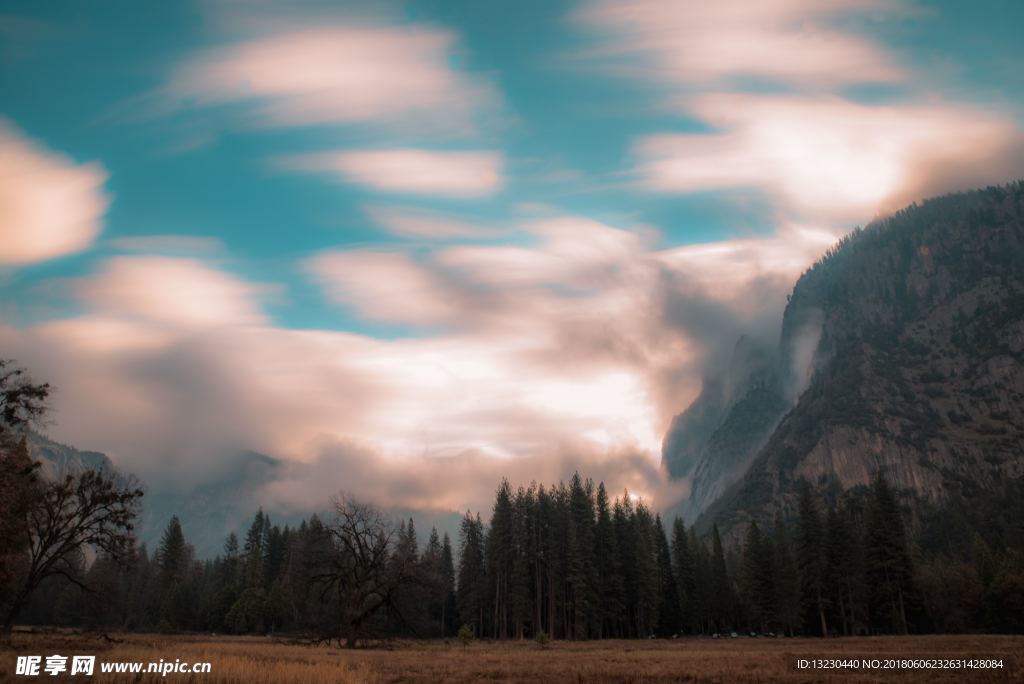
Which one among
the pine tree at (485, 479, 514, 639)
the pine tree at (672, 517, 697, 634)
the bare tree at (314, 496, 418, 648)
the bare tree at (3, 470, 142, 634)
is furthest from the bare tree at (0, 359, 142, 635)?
the pine tree at (672, 517, 697, 634)

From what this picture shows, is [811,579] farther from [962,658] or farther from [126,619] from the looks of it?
[126,619]

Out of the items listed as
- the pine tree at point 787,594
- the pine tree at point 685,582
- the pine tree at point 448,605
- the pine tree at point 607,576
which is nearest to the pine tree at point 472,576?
the pine tree at point 448,605

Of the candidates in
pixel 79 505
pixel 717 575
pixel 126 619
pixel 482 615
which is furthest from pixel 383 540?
pixel 126 619

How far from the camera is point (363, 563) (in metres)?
54.1

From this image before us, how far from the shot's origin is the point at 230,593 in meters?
108

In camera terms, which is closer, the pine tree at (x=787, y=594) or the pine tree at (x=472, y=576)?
the pine tree at (x=787, y=594)

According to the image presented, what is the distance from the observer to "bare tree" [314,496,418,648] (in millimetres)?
52812

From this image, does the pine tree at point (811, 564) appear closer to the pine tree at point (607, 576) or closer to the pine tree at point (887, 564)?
the pine tree at point (887, 564)

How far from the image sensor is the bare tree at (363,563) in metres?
52.8

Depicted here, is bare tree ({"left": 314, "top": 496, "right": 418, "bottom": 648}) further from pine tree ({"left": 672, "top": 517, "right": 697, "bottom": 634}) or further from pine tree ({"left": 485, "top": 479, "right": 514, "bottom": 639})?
pine tree ({"left": 672, "top": 517, "right": 697, "bottom": 634})

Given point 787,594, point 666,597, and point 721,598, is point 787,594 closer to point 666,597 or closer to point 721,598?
point 721,598

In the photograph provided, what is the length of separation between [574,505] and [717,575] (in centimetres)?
3560

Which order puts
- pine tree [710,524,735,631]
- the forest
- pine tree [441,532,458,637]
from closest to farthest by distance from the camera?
the forest
pine tree [710,524,735,631]
pine tree [441,532,458,637]

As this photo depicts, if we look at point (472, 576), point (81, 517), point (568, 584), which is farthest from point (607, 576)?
point (81, 517)
